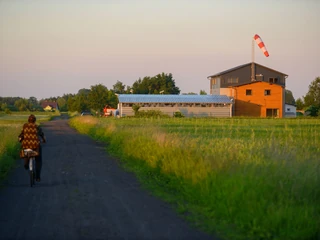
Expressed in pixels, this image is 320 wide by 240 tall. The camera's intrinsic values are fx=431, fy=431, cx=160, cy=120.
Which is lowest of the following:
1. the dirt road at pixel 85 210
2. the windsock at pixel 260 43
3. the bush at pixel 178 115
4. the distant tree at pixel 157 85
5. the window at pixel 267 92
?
the dirt road at pixel 85 210

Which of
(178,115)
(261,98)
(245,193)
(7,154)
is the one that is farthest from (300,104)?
(245,193)

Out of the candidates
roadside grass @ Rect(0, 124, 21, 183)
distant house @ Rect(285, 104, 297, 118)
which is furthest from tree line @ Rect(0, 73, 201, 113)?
roadside grass @ Rect(0, 124, 21, 183)

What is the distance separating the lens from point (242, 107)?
73.2 m

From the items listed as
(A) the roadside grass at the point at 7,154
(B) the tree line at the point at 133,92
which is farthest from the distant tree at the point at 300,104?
(A) the roadside grass at the point at 7,154

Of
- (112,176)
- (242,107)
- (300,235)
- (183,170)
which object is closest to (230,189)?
(300,235)

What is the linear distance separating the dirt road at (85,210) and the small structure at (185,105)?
57527mm

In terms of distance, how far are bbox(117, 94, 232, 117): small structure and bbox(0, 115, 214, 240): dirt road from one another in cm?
5753

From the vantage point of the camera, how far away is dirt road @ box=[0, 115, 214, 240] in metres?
7.50

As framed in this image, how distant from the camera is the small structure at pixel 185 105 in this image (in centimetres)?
7206

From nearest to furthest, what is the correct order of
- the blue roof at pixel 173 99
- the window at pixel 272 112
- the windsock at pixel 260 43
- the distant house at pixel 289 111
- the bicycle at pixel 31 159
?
1. the bicycle at pixel 31 159
2. the blue roof at pixel 173 99
3. the window at pixel 272 112
4. the distant house at pixel 289 111
5. the windsock at pixel 260 43

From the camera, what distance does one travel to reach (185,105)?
72.8 m

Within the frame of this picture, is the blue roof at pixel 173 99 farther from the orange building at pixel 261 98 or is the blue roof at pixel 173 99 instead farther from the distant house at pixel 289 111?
the distant house at pixel 289 111

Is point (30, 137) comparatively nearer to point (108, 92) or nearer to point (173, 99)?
point (173, 99)

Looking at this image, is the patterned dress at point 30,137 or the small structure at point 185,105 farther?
the small structure at point 185,105
